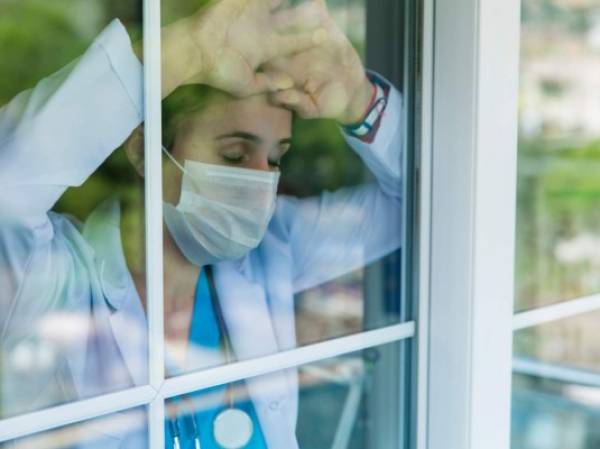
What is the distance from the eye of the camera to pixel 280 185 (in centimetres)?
160

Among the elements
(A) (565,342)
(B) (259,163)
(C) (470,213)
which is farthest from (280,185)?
(A) (565,342)

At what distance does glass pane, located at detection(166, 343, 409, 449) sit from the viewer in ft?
4.98

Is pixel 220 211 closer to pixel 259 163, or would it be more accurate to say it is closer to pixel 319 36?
pixel 259 163

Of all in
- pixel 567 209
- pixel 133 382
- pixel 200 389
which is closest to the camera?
pixel 133 382

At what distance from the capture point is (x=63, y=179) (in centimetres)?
128

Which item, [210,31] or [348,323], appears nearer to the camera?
[210,31]

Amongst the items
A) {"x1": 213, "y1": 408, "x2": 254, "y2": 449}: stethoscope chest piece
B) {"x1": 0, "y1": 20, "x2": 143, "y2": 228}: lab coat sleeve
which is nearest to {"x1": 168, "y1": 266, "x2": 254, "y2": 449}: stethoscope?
{"x1": 213, "y1": 408, "x2": 254, "y2": 449}: stethoscope chest piece

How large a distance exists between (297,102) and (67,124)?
0.52 m

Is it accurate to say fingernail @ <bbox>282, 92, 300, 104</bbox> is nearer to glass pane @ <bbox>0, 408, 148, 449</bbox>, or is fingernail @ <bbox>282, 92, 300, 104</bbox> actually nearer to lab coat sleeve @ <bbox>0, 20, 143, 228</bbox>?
lab coat sleeve @ <bbox>0, 20, 143, 228</bbox>

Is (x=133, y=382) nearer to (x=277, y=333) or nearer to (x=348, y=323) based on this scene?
(x=277, y=333)

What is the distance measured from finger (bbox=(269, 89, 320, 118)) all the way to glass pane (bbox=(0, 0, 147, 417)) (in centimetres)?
34

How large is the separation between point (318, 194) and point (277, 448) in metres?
0.54

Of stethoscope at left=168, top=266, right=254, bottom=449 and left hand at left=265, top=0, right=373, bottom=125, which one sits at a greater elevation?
left hand at left=265, top=0, right=373, bottom=125

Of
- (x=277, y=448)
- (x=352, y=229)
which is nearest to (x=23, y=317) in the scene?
(x=277, y=448)
